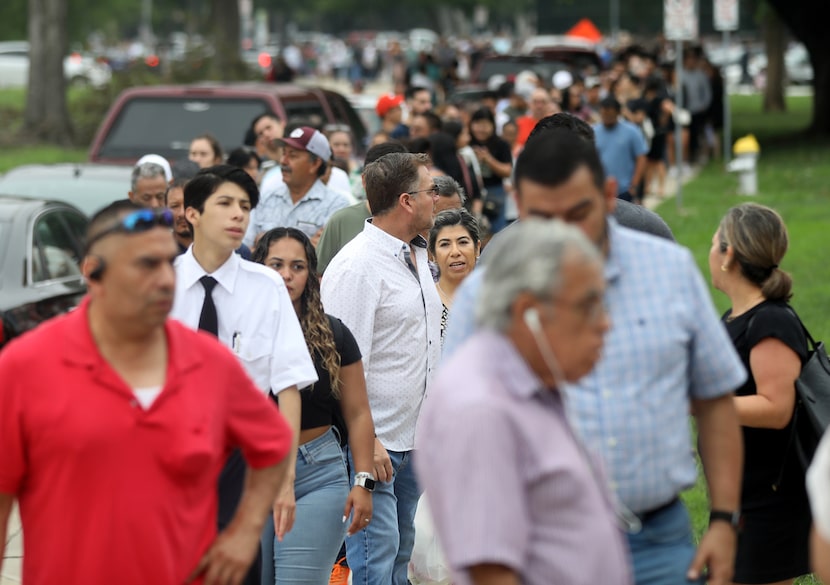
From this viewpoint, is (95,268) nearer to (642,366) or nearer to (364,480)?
(642,366)

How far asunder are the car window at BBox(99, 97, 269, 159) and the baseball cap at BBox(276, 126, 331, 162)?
527 cm

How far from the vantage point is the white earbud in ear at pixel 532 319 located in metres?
3.06

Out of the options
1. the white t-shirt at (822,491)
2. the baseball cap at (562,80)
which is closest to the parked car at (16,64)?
the baseball cap at (562,80)

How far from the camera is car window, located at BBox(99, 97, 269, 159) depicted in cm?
1452

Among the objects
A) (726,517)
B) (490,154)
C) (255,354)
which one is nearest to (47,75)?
(490,154)

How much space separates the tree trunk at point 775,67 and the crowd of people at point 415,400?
1448 inches

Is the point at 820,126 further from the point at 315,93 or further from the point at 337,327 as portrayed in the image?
the point at 337,327

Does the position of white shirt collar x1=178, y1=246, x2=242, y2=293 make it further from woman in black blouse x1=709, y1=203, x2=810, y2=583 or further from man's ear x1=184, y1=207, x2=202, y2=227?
woman in black blouse x1=709, y1=203, x2=810, y2=583

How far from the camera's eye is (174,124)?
1475 centimetres

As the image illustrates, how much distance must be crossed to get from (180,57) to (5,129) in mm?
9290

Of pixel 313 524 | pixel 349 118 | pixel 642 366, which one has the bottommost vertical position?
pixel 313 524

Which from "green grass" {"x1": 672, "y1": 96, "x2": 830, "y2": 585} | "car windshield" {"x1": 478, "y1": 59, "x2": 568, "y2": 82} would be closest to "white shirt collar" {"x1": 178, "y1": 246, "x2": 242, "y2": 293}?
"green grass" {"x1": 672, "y1": 96, "x2": 830, "y2": 585}

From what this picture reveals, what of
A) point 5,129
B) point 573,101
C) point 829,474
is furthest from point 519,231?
point 5,129

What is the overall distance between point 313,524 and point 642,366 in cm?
210
